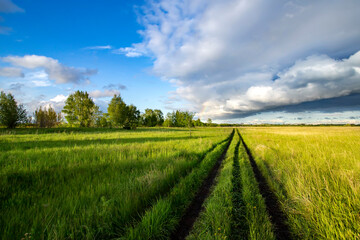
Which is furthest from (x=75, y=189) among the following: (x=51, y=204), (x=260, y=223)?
(x=260, y=223)

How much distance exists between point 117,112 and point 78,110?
15306 millimetres

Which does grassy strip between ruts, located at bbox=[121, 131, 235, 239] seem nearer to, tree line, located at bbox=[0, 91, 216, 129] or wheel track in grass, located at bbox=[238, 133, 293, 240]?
wheel track in grass, located at bbox=[238, 133, 293, 240]

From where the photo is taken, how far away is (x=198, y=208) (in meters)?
4.26

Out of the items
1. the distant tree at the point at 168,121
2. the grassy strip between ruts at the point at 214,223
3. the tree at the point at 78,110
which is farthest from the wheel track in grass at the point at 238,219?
the distant tree at the point at 168,121

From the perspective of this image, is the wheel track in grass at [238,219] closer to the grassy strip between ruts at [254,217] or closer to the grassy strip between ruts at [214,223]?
the grassy strip between ruts at [254,217]

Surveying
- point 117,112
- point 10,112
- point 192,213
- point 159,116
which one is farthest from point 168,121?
point 192,213

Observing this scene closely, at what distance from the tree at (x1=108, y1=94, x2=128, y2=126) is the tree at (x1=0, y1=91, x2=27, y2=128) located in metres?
26.3

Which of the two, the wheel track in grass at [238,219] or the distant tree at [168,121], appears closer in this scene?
the wheel track in grass at [238,219]

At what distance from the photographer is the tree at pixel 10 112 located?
32294 millimetres

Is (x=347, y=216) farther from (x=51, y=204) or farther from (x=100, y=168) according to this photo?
(x=100, y=168)

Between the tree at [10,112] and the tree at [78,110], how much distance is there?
18.5 m

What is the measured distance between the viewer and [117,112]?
57.7 metres

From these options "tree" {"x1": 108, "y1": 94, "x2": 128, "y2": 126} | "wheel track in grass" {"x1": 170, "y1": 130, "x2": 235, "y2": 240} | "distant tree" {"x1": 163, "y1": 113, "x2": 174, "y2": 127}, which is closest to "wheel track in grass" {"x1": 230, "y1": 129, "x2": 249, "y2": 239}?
"wheel track in grass" {"x1": 170, "y1": 130, "x2": 235, "y2": 240}

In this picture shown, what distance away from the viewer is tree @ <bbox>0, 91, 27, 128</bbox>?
3229 centimetres
